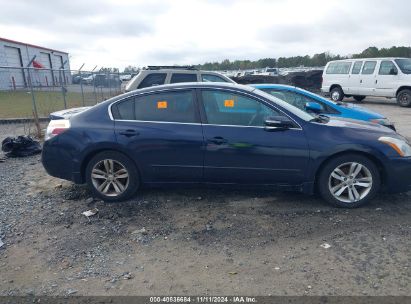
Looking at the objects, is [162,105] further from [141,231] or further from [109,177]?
[141,231]

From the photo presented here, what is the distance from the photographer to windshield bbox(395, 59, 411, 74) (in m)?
14.8

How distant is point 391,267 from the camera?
3.04 m

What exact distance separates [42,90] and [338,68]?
13678 mm

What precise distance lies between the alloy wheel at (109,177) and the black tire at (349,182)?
8.15ft

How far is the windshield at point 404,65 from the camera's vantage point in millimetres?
14798

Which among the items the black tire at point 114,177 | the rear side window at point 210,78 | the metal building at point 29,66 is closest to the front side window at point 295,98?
the rear side window at point 210,78

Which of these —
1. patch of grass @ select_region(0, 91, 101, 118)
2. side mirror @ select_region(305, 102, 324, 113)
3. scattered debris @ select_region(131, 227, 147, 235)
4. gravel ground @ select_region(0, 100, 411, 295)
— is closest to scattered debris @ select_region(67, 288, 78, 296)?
gravel ground @ select_region(0, 100, 411, 295)

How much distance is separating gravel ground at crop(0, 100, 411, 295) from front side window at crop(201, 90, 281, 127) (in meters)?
1.04

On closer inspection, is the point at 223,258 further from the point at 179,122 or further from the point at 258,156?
the point at 179,122

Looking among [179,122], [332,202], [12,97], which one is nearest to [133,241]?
[179,122]

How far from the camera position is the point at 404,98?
49.4 ft

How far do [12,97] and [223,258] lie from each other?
1427 centimetres

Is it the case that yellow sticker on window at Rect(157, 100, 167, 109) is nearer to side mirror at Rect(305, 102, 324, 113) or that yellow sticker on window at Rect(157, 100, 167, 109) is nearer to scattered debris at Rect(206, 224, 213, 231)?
scattered debris at Rect(206, 224, 213, 231)

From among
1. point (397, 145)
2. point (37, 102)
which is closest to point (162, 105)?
point (397, 145)
